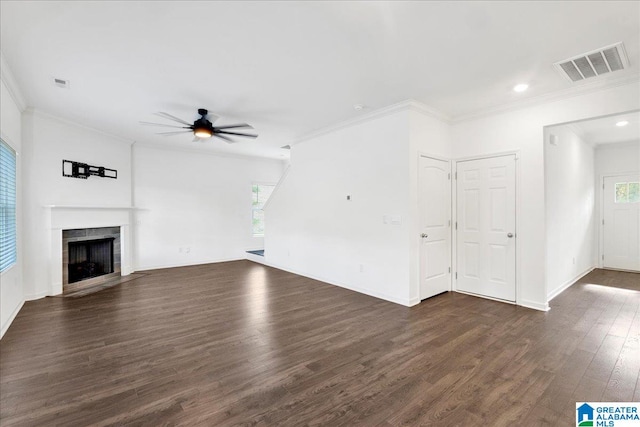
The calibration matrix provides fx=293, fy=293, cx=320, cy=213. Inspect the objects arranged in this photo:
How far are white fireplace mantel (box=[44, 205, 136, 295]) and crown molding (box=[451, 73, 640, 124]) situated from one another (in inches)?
260

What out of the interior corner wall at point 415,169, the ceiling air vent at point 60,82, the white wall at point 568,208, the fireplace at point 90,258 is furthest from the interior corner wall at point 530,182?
the fireplace at point 90,258

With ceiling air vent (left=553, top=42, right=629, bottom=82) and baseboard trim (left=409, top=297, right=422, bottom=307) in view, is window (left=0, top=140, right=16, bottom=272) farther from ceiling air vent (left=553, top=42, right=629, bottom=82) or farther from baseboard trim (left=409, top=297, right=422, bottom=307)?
ceiling air vent (left=553, top=42, right=629, bottom=82)

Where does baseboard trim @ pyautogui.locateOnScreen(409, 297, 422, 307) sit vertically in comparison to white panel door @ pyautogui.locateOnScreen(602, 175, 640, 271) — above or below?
below

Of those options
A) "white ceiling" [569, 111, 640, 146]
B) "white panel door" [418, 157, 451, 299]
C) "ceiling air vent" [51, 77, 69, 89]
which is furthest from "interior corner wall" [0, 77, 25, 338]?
"white ceiling" [569, 111, 640, 146]

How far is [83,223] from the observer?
5289 mm

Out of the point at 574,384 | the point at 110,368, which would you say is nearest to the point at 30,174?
the point at 110,368

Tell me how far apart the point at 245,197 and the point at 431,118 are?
5.54 meters

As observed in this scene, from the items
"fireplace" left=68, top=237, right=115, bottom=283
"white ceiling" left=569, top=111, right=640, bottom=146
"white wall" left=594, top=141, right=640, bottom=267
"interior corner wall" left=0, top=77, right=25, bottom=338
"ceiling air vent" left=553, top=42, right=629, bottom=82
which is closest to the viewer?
"ceiling air vent" left=553, top=42, right=629, bottom=82

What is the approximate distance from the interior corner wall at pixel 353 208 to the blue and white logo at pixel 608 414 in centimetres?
218

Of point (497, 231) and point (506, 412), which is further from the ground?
point (497, 231)

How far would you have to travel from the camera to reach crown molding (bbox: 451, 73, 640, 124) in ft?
10.7

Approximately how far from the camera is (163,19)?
7.74 ft

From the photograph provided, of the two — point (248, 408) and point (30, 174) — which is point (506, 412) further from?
point (30, 174)

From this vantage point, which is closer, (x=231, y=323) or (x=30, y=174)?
(x=231, y=323)
